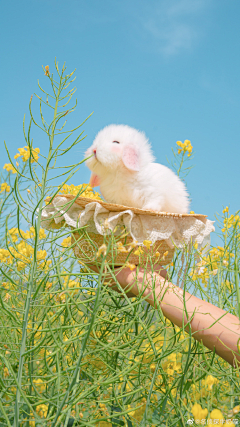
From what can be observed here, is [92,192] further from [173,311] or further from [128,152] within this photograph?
[173,311]

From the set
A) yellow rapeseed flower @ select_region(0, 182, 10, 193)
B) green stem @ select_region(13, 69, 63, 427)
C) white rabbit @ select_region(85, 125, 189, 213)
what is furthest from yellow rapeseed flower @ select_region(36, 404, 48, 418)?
yellow rapeseed flower @ select_region(0, 182, 10, 193)

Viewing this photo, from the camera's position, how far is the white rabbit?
918 mm

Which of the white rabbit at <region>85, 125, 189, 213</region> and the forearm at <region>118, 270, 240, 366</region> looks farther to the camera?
the white rabbit at <region>85, 125, 189, 213</region>

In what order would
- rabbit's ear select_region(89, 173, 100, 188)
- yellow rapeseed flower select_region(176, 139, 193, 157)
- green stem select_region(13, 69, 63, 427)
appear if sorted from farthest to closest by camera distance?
yellow rapeseed flower select_region(176, 139, 193, 157) → rabbit's ear select_region(89, 173, 100, 188) → green stem select_region(13, 69, 63, 427)

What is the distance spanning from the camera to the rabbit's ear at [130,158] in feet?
2.97

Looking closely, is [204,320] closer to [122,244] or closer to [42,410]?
[122,244]

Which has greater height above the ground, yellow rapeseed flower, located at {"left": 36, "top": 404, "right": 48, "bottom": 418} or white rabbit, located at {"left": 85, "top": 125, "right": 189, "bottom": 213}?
white rabbit, located at {"left": 85, "top": 125, "right": 189, "bottom": 213}

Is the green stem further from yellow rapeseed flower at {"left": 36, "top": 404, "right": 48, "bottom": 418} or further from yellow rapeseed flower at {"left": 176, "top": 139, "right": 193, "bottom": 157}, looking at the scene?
yellow rapeseed flower at {"left": 176, "top": 139, "right": 193, "bottom": 157}

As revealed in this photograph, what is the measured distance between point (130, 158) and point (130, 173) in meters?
0.04

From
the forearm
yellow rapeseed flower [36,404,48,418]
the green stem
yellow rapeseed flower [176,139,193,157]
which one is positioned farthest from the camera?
yellow rapeseed flower [176,139,193,157]

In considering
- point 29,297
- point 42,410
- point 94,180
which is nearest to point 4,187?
point 94,180

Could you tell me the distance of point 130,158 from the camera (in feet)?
2.99

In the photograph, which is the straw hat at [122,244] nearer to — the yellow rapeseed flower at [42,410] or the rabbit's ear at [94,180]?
the rabbit's ear at [94,180]

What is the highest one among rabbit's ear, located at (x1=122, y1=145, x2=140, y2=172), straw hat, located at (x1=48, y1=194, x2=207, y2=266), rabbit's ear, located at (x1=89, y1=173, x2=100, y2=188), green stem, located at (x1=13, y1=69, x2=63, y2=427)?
rabbit's ear, located at (x1=122, y1=145, x2=140, y2=172)
